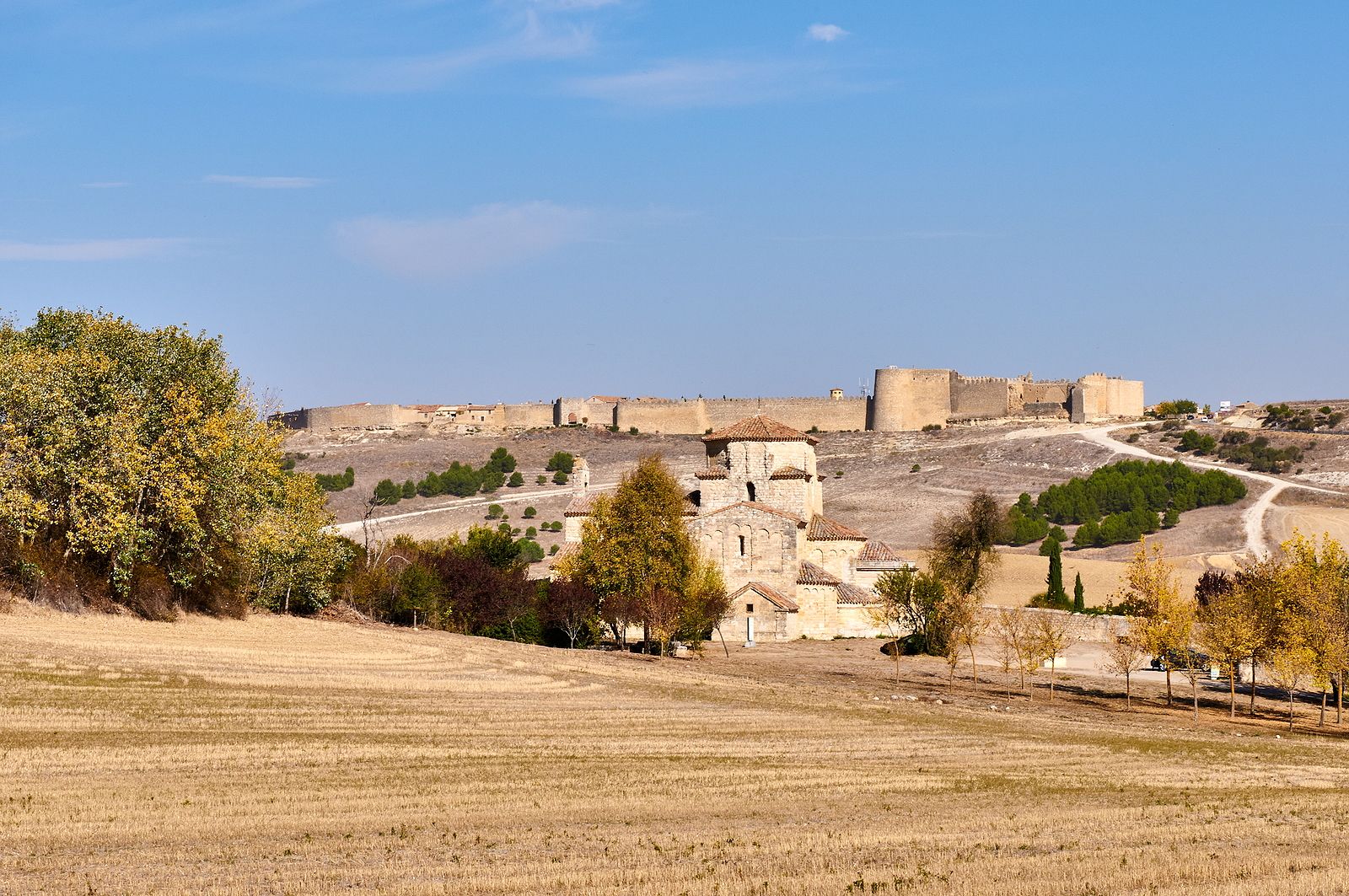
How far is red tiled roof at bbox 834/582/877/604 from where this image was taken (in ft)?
181

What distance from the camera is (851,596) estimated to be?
5516 cm

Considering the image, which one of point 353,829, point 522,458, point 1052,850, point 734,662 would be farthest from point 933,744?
point 522,458

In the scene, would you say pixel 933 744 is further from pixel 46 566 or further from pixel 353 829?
pixel 46 566

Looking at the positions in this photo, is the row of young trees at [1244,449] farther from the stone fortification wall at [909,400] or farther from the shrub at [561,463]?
the shrub at [561,463]

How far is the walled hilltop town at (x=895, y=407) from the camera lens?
458 ft

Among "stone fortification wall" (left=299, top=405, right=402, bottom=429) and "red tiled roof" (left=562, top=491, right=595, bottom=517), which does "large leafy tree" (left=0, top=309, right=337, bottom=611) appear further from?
"stone fortification wall" (left=299, top=405, right=402, bottom=429)

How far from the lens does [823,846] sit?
17844mm

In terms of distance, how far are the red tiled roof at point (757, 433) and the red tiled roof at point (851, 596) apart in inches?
259

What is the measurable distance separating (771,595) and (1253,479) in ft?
201

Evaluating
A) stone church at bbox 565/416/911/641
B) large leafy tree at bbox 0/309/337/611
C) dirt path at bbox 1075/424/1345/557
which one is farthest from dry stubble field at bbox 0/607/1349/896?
dirt path at bbox 1075/424/1345/557

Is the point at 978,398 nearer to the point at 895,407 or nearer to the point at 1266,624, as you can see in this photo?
the point at 895,407

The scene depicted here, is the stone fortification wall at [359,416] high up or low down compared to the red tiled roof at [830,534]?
up

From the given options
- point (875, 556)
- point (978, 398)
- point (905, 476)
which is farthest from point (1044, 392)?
point (875, 556)

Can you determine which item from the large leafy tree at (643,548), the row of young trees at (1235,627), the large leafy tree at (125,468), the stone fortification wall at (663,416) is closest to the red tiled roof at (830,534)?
the row of young trees at (1235,627)
